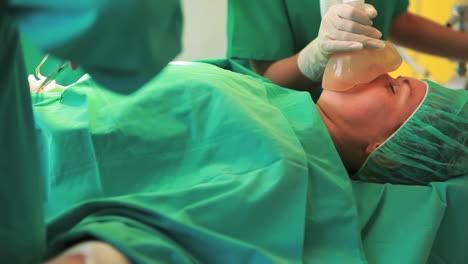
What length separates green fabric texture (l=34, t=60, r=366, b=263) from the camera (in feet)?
2.69

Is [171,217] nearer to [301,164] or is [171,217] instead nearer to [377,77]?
[301,164]

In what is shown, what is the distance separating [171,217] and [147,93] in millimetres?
354

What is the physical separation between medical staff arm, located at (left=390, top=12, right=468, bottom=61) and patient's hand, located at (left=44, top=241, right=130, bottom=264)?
1.30 m

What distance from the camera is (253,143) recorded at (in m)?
0.98

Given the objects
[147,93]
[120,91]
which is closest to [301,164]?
[147,93]

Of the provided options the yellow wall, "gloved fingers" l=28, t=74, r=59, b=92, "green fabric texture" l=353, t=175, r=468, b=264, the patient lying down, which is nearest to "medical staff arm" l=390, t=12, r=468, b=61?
the patient lying down

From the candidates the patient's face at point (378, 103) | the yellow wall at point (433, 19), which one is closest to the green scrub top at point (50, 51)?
the patient's face at point (378, 103)

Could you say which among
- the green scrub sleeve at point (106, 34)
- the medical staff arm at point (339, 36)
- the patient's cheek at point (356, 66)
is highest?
the green scrub sleeve at point (106, 34)

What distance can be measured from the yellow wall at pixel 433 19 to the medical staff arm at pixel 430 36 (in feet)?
3.08

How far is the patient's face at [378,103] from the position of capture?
1189mm

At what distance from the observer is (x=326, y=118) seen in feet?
4.11

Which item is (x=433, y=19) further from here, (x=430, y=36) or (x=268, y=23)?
(x=268, y=23)

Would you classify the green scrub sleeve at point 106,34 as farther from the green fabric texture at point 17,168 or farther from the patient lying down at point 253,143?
the patient lying down at point 253,143

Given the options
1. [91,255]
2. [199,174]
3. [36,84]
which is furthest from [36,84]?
[91,255]
